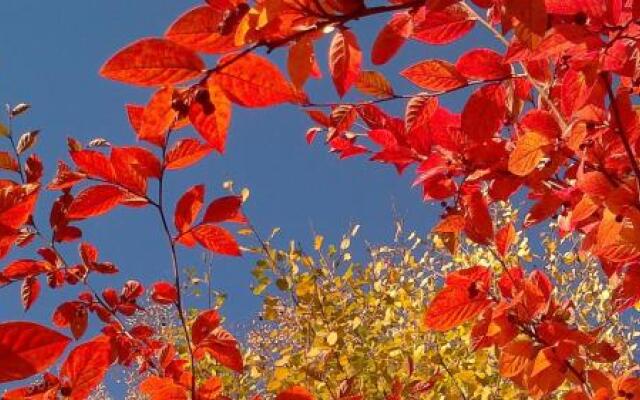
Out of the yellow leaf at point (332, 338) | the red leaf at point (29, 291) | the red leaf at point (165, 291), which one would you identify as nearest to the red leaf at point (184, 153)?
the red leaf at point (165, 291)

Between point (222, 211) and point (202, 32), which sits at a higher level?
point (202, 32)

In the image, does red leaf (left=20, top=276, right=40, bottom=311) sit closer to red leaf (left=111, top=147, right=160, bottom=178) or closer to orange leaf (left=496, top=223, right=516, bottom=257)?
red leaf (left=111, top=147, right=160, bottom=178)

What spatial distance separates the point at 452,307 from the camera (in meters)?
1.61

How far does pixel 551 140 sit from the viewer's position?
138 centimetres

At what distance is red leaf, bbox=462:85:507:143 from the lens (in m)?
1.22

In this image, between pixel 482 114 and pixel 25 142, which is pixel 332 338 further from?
pixel 482 114

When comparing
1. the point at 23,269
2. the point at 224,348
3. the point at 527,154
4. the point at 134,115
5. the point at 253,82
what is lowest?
the point at 224,348

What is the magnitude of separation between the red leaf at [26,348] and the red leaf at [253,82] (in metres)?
0.34

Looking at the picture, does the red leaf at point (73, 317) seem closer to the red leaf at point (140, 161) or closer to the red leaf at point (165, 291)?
the red leaf at point (165, 291)

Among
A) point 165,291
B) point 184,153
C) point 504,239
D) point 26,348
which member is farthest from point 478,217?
point 26,348

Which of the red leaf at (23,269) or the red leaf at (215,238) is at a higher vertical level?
the red leaf at (215,238)

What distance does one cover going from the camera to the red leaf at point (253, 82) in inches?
29.8

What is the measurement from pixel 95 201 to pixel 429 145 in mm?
769

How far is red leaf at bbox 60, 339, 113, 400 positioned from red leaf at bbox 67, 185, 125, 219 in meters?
0.34
